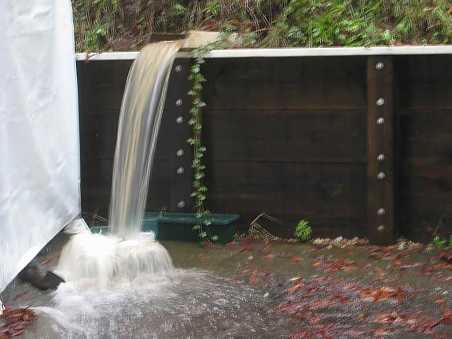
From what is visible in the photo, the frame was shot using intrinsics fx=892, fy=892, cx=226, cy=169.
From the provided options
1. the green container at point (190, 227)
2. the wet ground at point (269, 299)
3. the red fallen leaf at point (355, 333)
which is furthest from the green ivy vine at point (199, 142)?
the red fallen leaf at point (355, 333)

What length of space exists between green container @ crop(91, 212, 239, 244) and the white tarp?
2.53 m

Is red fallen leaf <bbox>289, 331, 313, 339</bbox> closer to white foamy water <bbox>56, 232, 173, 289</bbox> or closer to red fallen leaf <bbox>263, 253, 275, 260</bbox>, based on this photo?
white foamy water <bbox>56, 232, 173, 289</bbox>

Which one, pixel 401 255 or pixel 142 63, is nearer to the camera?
pixel 401 255

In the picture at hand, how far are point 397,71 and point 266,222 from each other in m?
1.71

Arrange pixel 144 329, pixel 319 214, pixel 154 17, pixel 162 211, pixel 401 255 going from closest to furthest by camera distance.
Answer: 1. pixel 144 329
2. pixel 401 255
3. pixel 319 214
4. pixel 162 211
5. pixel 154 17

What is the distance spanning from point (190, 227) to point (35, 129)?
3.24 metres

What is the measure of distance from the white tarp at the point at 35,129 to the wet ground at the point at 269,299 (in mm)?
810

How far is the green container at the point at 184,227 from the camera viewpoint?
298 inches

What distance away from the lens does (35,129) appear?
4543mm

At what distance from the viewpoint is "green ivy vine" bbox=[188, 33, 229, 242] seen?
25.0 feet

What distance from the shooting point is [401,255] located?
6.96 m

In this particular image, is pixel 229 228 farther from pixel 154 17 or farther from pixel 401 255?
pixel 154 17

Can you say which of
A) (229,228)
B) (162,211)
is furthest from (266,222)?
(162,211)

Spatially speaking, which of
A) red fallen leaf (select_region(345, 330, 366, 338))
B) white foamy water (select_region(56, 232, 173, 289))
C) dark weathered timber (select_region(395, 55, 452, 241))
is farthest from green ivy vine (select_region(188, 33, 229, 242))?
red fallen leaf (select_region(345, 330, 366, 338))
